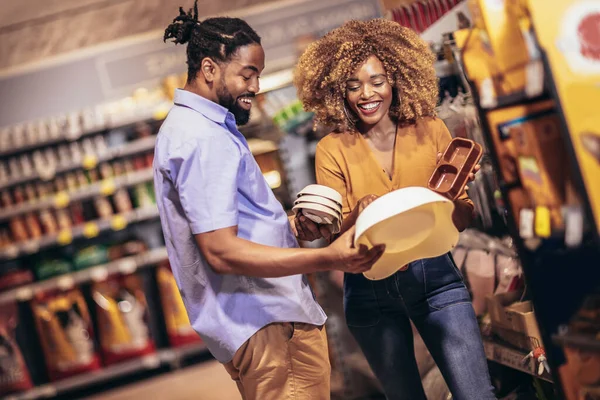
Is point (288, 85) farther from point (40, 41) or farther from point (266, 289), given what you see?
point (40, 41)

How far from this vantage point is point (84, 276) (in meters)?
6.36

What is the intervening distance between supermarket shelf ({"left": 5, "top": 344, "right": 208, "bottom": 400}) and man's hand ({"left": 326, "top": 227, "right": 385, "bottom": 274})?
15.6 feet

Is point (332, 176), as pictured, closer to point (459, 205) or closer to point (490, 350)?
point (459, 205)

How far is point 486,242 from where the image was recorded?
3076 mm

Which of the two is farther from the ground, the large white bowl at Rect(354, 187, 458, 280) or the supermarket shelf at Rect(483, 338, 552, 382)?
the large white bowl at Rect(354, 187, 458, 280)

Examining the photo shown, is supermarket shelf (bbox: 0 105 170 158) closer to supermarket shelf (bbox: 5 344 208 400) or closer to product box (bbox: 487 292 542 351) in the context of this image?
supermarket shelf (bbox: 5 344 208 400)

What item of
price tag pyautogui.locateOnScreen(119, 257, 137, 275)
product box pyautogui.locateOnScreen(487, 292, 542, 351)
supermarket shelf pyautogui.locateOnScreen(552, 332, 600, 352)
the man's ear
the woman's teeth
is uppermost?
the man's ear

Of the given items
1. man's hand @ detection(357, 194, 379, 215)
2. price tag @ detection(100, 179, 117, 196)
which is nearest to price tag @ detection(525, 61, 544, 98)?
man's hand @ detection(357, 194, 379, 215)

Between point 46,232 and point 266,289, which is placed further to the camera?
point 46,232

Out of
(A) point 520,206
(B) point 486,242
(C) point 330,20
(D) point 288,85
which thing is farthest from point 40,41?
(A) point 520,206

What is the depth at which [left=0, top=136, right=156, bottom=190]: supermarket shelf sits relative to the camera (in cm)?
629

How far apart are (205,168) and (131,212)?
4.77m

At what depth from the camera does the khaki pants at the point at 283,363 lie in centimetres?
200

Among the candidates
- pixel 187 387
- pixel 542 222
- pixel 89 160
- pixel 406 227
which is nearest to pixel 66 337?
pixel 187 387
